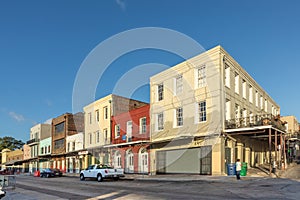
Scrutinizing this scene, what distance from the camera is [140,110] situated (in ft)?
107

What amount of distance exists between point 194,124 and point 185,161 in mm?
3260

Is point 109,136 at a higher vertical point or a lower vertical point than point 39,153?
higher

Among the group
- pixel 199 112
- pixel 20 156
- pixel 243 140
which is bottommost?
pixel 20 156

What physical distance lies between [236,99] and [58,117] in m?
35.8

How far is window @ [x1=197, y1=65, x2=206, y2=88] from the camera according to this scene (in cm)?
2547

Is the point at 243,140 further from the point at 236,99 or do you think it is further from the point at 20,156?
the point at 20,156

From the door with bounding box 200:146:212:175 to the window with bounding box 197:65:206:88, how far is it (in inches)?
202

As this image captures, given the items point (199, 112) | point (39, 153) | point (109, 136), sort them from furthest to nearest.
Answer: point (39, 153), point (109, 136), point (199, 112)

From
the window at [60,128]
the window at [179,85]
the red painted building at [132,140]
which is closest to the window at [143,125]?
the red painted building at [132,140]

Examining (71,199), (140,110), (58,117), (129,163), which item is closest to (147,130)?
(140,110)

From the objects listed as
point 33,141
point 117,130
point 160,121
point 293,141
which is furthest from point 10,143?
point 293,141

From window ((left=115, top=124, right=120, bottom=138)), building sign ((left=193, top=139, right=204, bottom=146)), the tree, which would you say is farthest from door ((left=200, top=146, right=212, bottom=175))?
the tree

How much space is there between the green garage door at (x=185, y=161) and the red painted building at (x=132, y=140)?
7.81 feet

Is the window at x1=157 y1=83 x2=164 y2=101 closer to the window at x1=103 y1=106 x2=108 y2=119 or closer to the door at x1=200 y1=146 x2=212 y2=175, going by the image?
the door at x1=200 y1=146 x2=212 y2=175
